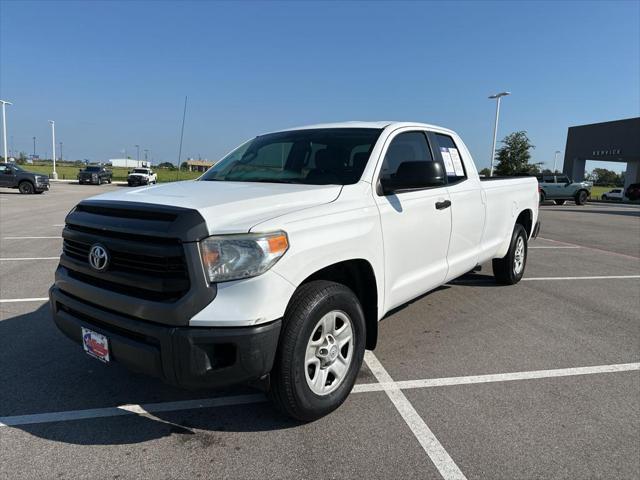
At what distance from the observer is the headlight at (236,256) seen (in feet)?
7.74

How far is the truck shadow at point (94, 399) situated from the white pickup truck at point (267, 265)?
18.7 inches

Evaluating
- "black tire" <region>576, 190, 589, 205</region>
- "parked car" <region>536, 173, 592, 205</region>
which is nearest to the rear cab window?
"parked car" <region>536, 173, 592, 205</region>

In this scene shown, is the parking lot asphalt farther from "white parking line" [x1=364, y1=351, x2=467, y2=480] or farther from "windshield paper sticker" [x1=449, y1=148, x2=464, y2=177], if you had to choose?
"windshield paper sticker" [x1=449, y1=148, x2=464, y2=177]

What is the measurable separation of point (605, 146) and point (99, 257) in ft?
169

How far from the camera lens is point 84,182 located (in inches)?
1619

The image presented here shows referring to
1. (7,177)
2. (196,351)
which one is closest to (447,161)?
(196,351)

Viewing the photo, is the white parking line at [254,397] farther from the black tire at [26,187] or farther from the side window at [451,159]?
the black tire at [26,187]

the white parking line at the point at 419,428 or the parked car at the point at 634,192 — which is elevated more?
the parked car at the point at 634,192

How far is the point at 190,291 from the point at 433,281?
7.88 ft

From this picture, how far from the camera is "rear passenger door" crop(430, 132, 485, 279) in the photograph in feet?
14.3

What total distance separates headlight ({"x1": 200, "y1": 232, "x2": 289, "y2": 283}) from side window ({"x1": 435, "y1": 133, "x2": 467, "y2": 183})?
2617mm

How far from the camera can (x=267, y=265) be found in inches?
95.4

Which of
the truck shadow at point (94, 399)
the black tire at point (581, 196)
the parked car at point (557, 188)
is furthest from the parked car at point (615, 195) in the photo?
the truck shadow at point (94, 399)

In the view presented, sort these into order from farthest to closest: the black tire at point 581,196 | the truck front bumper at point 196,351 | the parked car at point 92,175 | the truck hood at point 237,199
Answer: the parked car at point 92,175
the black tire at point 581,196
the truck hood at point 237,199
the truck front bumper at point 196,351
